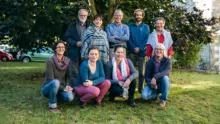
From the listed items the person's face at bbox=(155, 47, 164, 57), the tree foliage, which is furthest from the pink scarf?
the tree foliage

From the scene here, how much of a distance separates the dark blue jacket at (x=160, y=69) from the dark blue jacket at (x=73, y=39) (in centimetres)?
172

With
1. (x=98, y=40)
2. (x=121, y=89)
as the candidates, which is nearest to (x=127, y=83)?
(x=121, y=89)

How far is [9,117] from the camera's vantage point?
4.82 m

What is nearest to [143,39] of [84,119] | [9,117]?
[84,119]

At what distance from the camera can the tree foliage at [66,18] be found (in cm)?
760

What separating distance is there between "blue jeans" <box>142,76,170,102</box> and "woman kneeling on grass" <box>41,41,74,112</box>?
152cm

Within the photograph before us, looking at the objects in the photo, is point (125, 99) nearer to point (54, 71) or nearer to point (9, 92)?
point (54, 71)

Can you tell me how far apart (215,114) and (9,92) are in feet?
16.1

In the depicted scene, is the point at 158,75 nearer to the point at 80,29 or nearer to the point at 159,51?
the point at 159,51

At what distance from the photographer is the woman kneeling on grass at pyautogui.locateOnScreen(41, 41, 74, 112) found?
197 inches

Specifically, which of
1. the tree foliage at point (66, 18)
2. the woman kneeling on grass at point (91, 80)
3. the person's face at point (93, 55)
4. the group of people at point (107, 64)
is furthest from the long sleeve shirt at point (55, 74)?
the tree foliage at point (66, 18)

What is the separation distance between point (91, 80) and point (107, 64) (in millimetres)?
500

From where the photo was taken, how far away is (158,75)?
5.36 metres

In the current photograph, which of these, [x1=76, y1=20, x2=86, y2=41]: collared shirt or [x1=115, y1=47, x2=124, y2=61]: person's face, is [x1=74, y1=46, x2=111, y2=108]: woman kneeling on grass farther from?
[x1=76, y1=20, x2=86, y2=41]: collared shirt
